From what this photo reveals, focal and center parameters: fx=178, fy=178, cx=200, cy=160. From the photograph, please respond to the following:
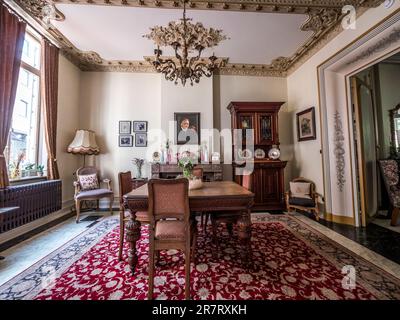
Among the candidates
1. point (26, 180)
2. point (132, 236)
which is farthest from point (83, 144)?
point (132, 236)

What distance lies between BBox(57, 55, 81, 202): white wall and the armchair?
424 millimetres

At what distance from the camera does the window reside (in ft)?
9.59

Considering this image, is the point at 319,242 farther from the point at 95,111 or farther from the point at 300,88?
the point at 95,111

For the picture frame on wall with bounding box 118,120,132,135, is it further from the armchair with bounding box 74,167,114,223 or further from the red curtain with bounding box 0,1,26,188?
the red curtain with bounding box 0,1,26,188

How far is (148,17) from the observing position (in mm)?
2920

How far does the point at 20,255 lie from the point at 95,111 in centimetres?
332

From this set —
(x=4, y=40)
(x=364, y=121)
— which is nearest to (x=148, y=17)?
(x=4, y=40)

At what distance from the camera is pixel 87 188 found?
378cm

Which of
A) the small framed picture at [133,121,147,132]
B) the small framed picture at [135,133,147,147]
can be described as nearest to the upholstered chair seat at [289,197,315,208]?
the small framed picture at [135,133,147,147]

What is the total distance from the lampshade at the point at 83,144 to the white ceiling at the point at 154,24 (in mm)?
1850

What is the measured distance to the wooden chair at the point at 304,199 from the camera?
3.51 m

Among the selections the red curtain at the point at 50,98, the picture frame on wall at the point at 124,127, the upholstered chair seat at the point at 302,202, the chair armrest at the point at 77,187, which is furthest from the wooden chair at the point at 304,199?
the red curtain at the point at 50,98

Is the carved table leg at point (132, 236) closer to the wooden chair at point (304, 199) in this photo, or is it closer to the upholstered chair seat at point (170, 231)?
the upholstered chair seat at point (170, 231)

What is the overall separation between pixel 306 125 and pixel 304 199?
1678mm
